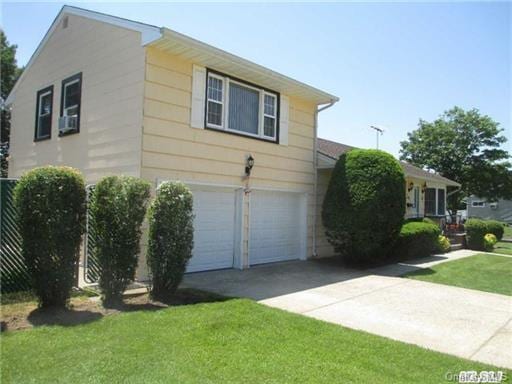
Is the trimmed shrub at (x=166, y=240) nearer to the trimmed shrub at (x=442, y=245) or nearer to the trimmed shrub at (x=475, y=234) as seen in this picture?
the trimmed shrub at (x=442, y=245)

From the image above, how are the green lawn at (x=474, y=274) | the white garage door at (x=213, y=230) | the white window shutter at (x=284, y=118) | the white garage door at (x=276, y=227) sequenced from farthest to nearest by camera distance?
1. the white window shutter at (x=284, y=118)
2. the white garage door at (x=276, y=227)
3. the white garage door at (x=213, y=230)
4. the green lawn at (x=474, y=274)

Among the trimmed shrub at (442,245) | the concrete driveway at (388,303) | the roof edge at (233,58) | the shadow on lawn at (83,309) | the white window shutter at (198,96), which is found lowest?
the concrete driveway at (388,303)

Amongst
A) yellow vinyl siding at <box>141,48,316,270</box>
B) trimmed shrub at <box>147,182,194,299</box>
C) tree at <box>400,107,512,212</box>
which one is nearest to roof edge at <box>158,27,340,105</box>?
yellow vinyl siding at <box>141,48,316,270</box>

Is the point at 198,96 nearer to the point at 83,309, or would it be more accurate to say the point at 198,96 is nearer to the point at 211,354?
the point at 83,309

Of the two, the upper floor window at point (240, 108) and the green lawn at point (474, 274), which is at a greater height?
the upper floor window at point (240, 108)

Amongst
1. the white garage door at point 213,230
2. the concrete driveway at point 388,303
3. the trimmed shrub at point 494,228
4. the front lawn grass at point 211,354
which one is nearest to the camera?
the front lawn grass at point 211,354

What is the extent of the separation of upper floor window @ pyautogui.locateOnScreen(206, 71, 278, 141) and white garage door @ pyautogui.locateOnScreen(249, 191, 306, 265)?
1.75m

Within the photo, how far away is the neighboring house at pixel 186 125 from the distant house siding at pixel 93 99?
29 mm

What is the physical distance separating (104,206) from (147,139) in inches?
86.1

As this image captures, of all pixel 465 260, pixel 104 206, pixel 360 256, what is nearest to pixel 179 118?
pixel 104 206

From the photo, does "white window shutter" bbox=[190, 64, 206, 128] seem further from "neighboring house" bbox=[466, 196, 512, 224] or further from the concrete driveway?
"neighboring house" bbox=[466, 196, 512, 224]

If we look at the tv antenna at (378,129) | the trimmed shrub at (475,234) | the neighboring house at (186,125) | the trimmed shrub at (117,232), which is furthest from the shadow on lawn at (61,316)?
the tv antenna at (378,129)

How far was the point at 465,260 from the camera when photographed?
12500 mm

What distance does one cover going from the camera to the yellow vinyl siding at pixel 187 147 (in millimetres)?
7812
